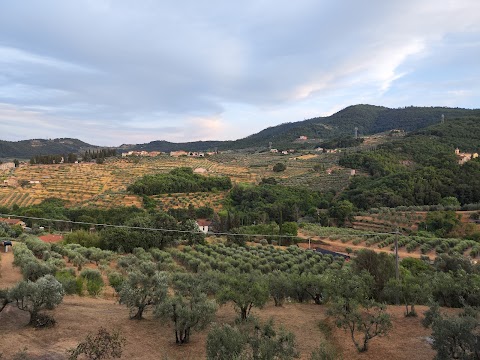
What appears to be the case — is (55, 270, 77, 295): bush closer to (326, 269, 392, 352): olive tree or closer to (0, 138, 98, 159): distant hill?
(326, 269, 392, 352): olive tree

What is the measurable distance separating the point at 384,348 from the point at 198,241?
77.4 feet

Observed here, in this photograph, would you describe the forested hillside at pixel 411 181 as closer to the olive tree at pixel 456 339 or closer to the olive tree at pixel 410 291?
the olive tree at pixel 410 291

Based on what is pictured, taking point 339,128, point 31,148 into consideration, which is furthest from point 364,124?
point 31,148

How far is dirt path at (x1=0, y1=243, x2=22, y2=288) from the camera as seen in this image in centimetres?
1634

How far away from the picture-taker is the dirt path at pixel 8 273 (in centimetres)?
1634

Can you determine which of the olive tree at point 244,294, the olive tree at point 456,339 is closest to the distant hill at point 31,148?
the olive tree at point 244,294

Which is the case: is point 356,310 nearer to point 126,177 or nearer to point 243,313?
point 243,313

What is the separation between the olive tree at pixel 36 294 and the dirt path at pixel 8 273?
5.10m

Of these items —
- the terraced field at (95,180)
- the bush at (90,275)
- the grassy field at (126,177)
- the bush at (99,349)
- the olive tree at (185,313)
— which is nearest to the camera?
the bush at (99,349)

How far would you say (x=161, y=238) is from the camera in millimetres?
30594

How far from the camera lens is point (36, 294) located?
36.3ft

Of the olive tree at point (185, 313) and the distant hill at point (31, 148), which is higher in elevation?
the distant hill at point (31, 148)

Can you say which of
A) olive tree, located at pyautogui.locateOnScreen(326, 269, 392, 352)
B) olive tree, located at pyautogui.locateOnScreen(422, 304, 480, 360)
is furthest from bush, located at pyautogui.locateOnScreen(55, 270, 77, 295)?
olive tree, located at pyautogui.locateOnScreen(422, 304, 480, 360)

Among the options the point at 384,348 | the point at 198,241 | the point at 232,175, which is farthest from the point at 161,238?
the point at 232,175
